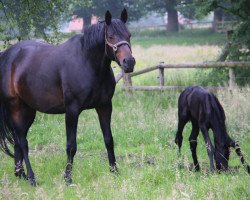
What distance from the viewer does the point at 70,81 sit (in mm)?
6727

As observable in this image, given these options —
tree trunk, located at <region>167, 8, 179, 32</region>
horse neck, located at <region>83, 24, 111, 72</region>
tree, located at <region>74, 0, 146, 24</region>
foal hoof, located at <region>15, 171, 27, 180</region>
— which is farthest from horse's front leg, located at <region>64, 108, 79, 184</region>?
tree trunk, located at <region>167, 8, 179, 32</region>

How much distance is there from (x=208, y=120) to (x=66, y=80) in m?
2.15

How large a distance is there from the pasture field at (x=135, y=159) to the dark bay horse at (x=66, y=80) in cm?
37

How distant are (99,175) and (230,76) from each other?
23.3 feet

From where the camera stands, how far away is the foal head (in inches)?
245

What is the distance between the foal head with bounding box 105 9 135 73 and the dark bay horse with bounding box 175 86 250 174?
159 cm

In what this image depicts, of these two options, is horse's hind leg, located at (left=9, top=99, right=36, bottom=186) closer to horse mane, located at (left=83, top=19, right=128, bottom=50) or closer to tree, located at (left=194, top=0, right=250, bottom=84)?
horse mane, located at (left=83, top=19, right=128, bottom=50)

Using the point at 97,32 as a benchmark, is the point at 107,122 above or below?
below

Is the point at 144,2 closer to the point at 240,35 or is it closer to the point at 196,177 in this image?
the point at 240,35

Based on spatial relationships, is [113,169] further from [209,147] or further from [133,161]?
[209,147]

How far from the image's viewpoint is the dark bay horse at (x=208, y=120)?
6.71 metres

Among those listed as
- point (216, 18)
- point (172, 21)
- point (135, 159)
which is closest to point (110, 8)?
point (172, 21)

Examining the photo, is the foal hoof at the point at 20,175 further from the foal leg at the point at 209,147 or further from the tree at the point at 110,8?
the tree at the point at 110,8

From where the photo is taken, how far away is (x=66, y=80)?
22.2 ft
